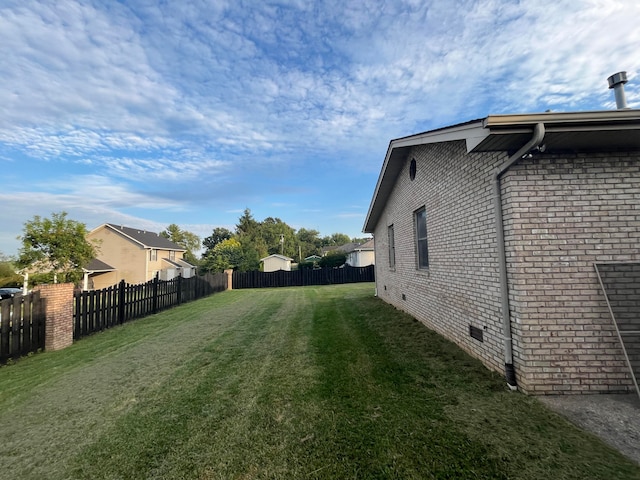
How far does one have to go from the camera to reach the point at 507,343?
3346mm

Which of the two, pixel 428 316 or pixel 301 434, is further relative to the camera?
pixel 428 316

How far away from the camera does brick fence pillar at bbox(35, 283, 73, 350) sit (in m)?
5.82

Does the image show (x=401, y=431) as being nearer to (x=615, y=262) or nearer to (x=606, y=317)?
(x=606, y=317)

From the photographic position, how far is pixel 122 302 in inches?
335

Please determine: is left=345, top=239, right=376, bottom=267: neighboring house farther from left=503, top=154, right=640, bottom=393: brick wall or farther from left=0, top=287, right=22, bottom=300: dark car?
left=0, top=287, right=22, bottom=300: dark car

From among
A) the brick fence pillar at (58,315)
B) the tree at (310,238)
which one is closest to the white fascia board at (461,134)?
the brick fence pillar at (58,315)

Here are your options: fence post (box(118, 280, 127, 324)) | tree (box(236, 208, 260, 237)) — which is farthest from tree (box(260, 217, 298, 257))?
fence post (box(118, 280, 127, 324))

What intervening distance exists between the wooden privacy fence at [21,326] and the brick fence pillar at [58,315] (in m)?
0.09

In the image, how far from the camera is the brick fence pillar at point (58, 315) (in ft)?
19.1

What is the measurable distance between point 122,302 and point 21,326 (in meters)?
3.19

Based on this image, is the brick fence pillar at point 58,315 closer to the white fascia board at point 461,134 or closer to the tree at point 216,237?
the white fascia board at point 461,134

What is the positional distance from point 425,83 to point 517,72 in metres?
2.49

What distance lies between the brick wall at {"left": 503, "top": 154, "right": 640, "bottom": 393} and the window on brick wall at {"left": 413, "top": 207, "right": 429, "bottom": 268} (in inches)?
138

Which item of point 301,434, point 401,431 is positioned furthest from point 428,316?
point 301,434
